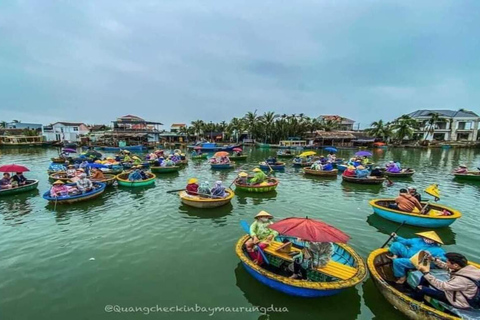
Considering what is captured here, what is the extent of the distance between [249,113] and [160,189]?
59311 millimetres

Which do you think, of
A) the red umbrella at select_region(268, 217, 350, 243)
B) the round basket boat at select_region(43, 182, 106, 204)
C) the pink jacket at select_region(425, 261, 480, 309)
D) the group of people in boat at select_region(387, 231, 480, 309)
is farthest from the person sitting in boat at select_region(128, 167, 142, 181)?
the pink jacket at select_region(425, 261, 480, 309)

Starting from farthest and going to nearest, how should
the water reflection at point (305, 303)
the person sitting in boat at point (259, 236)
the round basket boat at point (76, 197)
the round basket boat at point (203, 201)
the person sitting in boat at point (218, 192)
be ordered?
1. the person sitting in boat at point (218, 192)
2. the round basket boat at point (76, 197)
3. the round basket boat at point (203, 201)
4. the person sitting in boat at point (259, 236)
5. the water reflection at point (305, 303)

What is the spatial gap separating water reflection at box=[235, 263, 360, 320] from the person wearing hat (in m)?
1.26

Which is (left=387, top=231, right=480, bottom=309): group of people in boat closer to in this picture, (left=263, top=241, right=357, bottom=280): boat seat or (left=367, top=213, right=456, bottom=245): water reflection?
(left=263, top=241, right=357, bottom=280): boat seat

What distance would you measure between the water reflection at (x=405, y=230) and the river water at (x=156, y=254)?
0.17ft

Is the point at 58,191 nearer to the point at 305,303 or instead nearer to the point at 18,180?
the point at 18,180

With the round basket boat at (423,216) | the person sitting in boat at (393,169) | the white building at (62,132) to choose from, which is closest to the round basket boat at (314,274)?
the round basket boat at (423,216)

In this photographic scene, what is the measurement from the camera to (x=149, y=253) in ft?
28.9

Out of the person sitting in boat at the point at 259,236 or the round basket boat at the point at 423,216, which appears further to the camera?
the round basket boat at the point at 423,216

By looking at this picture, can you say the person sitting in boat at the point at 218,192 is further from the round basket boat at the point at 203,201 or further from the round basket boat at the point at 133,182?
the round basket boat at the point at 133,182

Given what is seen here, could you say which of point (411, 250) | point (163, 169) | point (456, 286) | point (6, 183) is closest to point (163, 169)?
point (163, 169)

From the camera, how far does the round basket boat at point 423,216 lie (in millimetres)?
10422

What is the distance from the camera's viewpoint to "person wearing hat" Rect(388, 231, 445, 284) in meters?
6.14

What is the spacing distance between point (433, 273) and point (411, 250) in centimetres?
72
